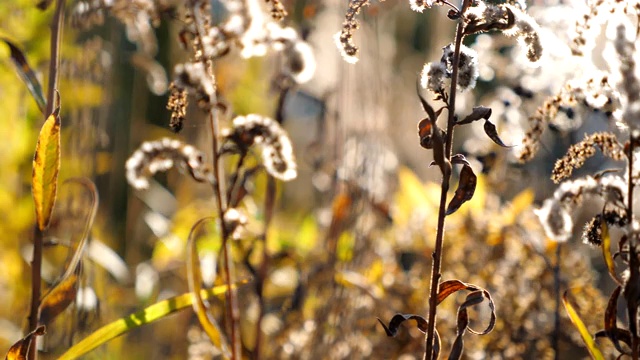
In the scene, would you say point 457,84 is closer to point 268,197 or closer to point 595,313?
point 268,197

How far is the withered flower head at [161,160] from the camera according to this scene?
107 cm

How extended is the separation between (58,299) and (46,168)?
17 centimetres

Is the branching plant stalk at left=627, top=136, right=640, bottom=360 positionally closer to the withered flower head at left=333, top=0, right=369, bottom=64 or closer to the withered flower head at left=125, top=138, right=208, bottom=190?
the withered flower head at left=333, top=0, right=369, bottom=64

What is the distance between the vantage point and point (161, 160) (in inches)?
42.7

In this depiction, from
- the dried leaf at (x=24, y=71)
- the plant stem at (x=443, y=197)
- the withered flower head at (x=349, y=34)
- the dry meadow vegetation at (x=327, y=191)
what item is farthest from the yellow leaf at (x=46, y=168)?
the plant stem at (x=443, y=197)

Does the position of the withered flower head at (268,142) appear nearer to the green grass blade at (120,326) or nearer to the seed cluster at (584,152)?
the green grass blade at (120,326)

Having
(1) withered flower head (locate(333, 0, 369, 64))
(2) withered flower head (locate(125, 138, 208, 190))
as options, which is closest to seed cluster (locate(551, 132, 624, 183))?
(1) withered flower head (locate(333, 0, 369, 64))

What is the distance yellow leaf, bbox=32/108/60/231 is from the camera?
33.7 inches

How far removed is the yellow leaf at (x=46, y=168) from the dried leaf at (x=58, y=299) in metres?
0.08

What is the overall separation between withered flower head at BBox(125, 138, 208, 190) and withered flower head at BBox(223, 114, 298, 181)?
75mm

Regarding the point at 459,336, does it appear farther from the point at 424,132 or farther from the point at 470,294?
the point at 424,132

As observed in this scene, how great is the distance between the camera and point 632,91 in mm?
679

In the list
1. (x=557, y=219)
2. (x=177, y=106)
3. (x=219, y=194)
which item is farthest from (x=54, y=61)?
(x=557, y=219)

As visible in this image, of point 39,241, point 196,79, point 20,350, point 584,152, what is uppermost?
point 196,79
